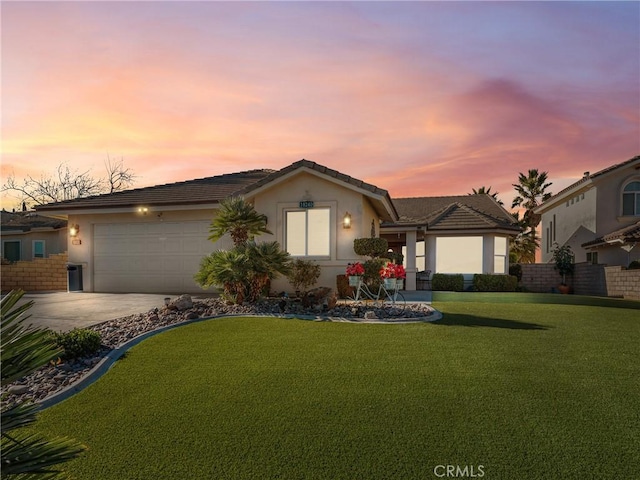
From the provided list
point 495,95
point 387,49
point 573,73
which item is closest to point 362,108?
point 387,49

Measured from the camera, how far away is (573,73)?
11375 mm

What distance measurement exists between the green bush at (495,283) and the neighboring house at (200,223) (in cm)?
275

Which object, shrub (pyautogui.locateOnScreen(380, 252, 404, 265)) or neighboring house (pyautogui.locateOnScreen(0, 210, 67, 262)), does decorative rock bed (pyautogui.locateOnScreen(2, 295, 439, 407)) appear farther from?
neighboring house (pyautogui.locateOnScreen(0, 210, 67, 262))

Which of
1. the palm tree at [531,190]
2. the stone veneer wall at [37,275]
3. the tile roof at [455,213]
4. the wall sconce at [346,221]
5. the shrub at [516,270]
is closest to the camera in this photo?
the wall sconce at [346,221]

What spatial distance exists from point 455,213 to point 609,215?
24.7 feet

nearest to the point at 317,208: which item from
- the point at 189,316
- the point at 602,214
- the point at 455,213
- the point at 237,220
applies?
the point at 237,220

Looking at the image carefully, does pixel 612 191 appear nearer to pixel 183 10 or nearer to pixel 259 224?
pixel 259 224

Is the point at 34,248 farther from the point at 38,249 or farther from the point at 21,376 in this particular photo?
the point at 21,376

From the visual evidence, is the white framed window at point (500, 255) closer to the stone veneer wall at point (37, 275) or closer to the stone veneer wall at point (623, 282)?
the stone veneer wall at point (623, 282)

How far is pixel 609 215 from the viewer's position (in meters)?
21.0

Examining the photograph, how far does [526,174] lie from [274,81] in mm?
41030

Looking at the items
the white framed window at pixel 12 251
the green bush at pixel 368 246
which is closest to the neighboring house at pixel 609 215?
the green bush at pixel 368 246

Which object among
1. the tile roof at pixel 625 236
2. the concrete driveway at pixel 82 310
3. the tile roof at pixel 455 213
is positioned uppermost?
the tile roof at pixel 455 213

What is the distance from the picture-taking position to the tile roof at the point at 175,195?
16.4 meters
